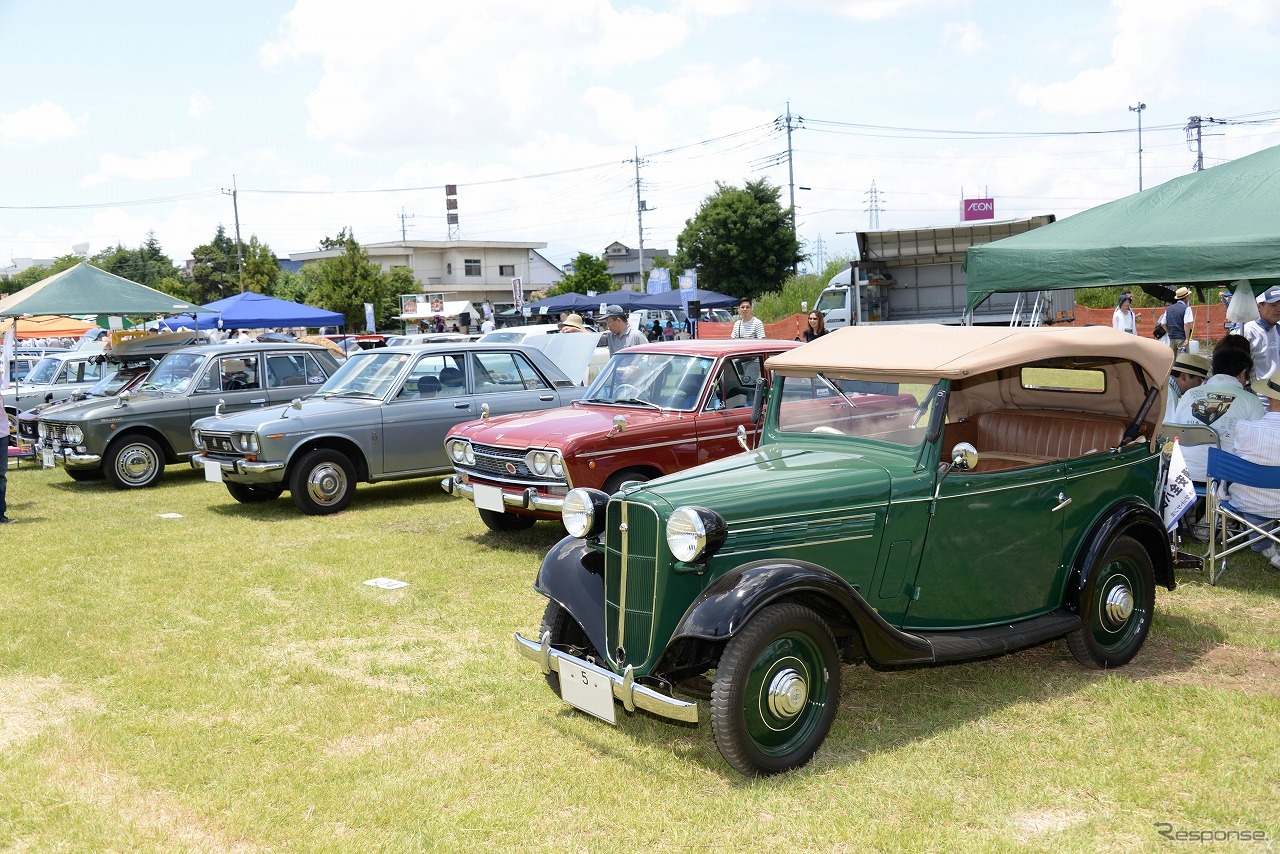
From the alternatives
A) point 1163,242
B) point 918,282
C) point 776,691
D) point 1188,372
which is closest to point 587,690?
point 776,691

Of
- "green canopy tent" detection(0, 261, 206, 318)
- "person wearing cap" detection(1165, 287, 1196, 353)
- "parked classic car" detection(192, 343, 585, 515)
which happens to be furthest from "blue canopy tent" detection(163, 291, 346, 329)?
"person wearing cap" detection(1165, 287, 1196, 353)

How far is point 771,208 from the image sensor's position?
1791 inches

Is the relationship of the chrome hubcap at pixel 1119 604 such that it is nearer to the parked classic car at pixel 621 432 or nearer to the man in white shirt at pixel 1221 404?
the man in white shirt at pixel 1221 404

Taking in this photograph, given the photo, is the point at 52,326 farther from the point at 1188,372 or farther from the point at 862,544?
the point at 862,544

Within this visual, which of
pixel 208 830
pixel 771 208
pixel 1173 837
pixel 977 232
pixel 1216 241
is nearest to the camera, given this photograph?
pixel 1173 837

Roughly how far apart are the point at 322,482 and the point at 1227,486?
8.05m

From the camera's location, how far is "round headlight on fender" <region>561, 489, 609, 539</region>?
4.71 m

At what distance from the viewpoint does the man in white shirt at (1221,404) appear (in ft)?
22.8

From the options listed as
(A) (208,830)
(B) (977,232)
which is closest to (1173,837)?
(A) (208,830)

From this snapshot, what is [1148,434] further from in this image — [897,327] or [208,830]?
[208,830]

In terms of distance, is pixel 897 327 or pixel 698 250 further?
pixel 698 250

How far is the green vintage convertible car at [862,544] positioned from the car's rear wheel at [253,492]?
7178mm

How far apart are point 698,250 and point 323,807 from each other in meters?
43.6

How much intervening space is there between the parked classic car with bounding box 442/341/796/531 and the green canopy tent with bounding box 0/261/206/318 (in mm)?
9374
